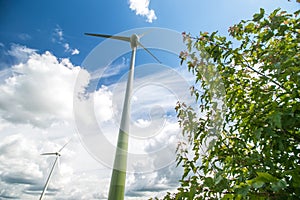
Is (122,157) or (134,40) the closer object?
(122,157)

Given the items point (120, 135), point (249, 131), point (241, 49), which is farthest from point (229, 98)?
point (120, 135)

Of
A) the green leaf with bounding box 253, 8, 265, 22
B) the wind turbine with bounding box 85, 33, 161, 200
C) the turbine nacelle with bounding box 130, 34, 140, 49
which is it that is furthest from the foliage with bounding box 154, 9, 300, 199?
the turbine nacelle with bounding box 130, 34, 140, 49

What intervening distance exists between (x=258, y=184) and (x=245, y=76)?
80.8 inches

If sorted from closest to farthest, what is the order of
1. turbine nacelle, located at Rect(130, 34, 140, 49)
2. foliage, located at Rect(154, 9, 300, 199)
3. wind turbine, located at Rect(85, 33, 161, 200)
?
foliage, located at Rect(154, 9, 300, 199)
wind turbine, located at Rect(85, 33, 161, 200)
turbine nacelle, located at Rect(130, 34, 140, 49)

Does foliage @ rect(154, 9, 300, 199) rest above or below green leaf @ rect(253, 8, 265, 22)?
below

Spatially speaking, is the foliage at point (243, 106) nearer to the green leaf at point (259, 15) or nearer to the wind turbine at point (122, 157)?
the green leaf at point (259, 15)

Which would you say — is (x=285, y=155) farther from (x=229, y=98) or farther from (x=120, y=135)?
(x=120, y=135)

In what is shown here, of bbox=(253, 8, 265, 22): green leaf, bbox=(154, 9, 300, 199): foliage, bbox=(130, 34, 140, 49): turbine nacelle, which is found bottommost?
bbox=(154, 9, 300, 199): foliage

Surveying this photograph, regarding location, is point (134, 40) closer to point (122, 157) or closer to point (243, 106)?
point (122, 157)

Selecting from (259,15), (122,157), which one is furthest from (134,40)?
(259,15)

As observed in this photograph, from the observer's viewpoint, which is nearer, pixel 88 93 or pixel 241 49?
pixel 241 49

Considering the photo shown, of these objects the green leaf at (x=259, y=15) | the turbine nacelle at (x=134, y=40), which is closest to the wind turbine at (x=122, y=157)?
the turbine nacelle at (x=134, y=40)

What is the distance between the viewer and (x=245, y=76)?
9.47 feet

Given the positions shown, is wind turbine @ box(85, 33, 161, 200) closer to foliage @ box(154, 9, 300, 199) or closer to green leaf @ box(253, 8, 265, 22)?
foliage @ box(154, 9, 300, 199)
